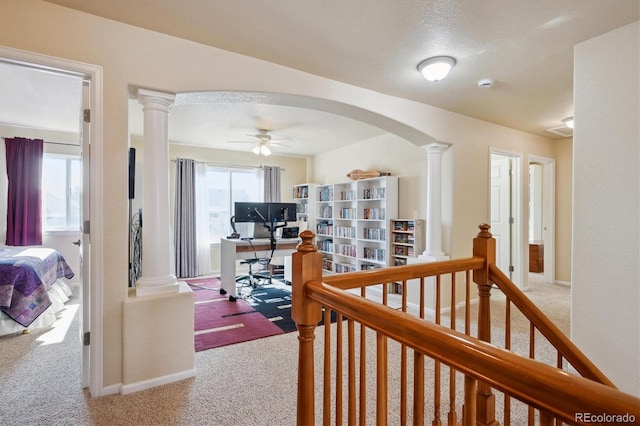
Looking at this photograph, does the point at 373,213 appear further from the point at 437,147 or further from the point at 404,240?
the point at 437,147

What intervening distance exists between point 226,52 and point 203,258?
13.8 ft

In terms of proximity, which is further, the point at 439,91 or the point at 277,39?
the point at 439,91

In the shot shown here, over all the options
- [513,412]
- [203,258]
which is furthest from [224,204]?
[513,412]

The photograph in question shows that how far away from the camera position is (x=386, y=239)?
4492 mm

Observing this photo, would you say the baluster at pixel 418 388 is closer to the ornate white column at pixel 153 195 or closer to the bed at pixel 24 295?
the ornate white column at pixel 153 195

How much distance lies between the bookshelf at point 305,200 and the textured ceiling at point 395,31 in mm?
3367

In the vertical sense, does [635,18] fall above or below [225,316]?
Answer: above

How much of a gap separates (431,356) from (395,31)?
199 cm

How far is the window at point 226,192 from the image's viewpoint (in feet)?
19.5

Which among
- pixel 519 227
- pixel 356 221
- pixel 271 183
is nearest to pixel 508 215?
pixel 519 227

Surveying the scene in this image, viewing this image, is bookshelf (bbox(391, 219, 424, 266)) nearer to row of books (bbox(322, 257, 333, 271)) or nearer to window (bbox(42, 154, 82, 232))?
row of books (bbox(322, 257, 333, 271))

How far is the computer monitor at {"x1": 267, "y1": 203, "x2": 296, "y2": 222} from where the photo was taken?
4.30 meters

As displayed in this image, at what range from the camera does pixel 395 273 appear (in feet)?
4.33

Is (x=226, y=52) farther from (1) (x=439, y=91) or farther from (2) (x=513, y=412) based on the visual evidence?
(2) (x=513, y=412)
